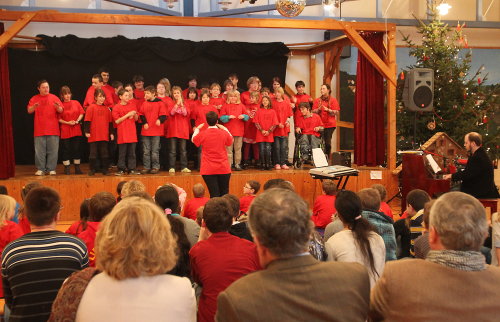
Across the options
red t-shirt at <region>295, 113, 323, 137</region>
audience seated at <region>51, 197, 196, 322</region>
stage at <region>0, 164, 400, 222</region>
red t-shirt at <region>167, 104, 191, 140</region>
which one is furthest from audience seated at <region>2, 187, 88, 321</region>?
red t-shirt at <region>295, 113, 323, 137</region>

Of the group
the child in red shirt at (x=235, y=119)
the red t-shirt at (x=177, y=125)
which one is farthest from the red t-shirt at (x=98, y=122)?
the child in red shirt at (x=235, y=119)

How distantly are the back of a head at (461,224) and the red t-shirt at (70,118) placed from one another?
817 centimetres

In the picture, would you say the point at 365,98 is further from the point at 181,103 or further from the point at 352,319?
the point at 352,319

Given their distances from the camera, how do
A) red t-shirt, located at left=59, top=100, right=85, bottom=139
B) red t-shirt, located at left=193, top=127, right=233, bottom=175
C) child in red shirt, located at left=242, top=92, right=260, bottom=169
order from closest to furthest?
red t-shirt, located at left=193, top=127, right=233, bottom=175
red t-shirt, located at left=59, top=100, right=85, bottom=139
child in red shirt, located at left=242, top=92, right=260, bottom=169

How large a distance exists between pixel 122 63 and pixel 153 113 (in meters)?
2.16

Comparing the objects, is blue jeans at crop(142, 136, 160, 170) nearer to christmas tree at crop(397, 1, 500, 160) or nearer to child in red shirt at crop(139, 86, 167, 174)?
child in red shirt at crop(139, 86, 167, 174)

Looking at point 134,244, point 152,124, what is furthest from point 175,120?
point 134,244

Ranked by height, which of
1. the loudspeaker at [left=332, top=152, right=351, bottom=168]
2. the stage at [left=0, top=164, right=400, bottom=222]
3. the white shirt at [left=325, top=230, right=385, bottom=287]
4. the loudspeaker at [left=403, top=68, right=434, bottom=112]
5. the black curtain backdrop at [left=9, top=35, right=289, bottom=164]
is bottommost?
the stage at [left=0, top=164, right=400, bottom=222]

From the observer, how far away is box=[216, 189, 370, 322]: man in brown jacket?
1.90 meters

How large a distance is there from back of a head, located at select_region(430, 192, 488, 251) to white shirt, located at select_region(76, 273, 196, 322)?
0.97 meters

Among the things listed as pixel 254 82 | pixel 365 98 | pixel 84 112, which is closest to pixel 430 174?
pixel 365 98

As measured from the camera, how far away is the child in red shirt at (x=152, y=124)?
9609 millimetres

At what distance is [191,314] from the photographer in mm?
2303

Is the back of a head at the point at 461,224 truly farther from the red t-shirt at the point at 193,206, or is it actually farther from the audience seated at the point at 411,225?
the red t-shirt at the point at 193,206
